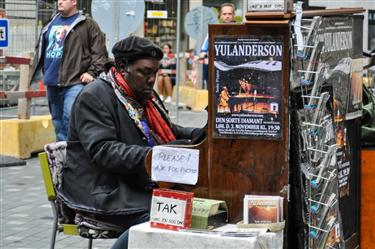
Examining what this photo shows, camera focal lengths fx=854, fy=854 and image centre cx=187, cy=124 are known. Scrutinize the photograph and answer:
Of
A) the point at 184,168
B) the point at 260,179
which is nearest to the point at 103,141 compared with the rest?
the point at 184,168

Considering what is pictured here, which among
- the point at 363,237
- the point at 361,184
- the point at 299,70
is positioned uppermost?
the point at 299,70

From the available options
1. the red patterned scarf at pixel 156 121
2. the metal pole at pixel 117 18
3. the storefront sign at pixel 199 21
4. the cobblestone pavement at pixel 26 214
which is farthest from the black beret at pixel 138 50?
the storefront sign at pixel 199 21

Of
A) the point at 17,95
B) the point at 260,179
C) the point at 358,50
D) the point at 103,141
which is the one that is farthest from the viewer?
the point at 17,95

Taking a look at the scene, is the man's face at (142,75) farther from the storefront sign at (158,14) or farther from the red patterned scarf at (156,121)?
the storefront sign at (158,14)

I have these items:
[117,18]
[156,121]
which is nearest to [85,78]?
[117,18]

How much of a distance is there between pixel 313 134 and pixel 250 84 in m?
0.37

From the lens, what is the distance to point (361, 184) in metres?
4.38

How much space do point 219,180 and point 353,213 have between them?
1.09 metres

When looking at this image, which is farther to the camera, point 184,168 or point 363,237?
point 363,237

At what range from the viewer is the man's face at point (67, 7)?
26.2ft

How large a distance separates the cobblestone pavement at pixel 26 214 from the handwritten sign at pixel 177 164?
263 centimetres

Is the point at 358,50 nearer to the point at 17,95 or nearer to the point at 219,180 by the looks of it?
the point at 219,180

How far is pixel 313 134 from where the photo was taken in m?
3.44

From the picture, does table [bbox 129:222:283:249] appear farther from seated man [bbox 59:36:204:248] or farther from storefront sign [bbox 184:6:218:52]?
storefront sign [bbox 184:6:218:52]
